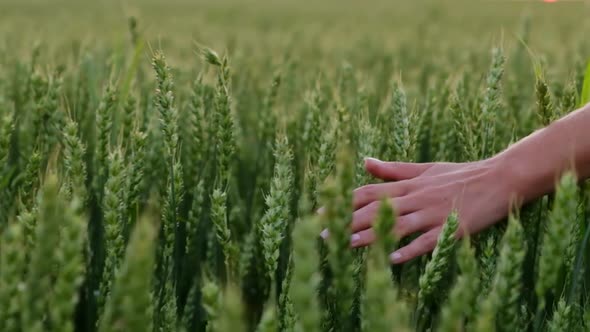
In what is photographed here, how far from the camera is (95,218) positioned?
1.61 metres

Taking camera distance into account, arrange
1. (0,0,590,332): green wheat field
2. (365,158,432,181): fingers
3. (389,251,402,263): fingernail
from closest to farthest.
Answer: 1. (0,0,590,332): green wheat field
2. (389,251,402,263): fingernail
3. (365,158,432,181): fingers

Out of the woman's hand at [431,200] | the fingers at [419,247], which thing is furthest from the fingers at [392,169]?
the fingers at [419,247]

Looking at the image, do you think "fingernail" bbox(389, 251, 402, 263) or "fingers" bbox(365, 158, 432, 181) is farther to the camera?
"fingers" bbox(365, 158, 432, 181)

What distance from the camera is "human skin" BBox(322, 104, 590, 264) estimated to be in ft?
4.29

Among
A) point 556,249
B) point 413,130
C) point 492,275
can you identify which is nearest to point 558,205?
point 556,249

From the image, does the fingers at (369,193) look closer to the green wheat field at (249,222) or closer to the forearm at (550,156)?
the green wheat field at (249,222)

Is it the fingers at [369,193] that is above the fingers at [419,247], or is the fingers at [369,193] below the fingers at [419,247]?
above

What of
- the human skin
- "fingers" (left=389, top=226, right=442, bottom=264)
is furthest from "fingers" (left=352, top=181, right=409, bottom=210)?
"fingers" (left=389, top=226, right=442, bottom=264)

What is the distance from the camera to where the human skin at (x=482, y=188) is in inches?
51.5

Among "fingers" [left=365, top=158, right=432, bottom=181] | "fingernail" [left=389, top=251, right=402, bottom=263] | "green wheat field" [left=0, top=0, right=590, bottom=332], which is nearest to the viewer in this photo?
"green wheat field" [left=0, top=0, right=590, bottom=332]

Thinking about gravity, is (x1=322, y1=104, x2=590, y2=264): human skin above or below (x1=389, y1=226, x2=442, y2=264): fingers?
above

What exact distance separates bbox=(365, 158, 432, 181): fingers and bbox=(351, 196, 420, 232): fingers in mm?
56

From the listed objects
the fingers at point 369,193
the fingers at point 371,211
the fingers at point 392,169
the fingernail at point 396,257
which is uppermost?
the fingers at point 392,169

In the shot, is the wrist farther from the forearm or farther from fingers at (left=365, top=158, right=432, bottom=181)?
fingers at (left=365, top=158, right=432, bottom=181)
